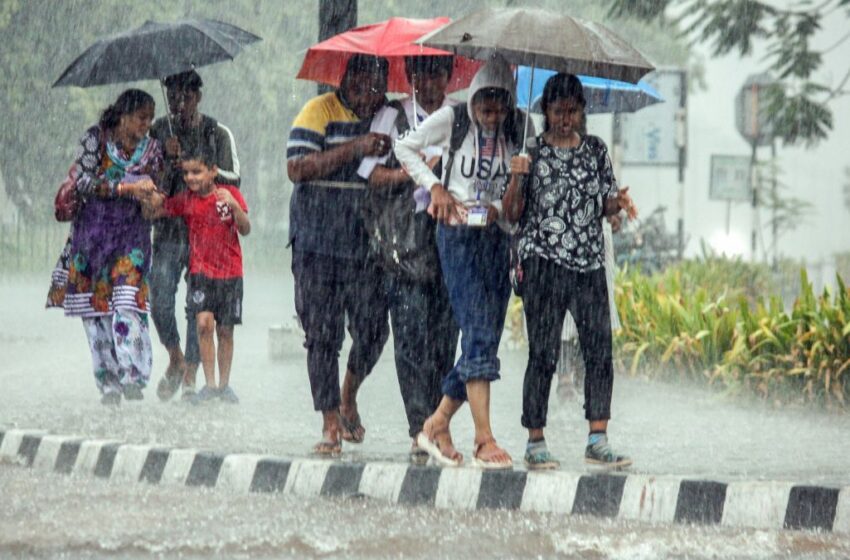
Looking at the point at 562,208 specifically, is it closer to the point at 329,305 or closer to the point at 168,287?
the point at 329,305

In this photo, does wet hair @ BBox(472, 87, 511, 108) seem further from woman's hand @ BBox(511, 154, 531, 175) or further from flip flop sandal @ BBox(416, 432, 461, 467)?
flip flop sandal @ BBox(416, 432, 461, 467)

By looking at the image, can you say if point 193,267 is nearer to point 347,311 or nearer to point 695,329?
point 347,311

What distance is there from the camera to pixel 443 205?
23.6 feet

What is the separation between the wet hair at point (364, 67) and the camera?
25.7ft

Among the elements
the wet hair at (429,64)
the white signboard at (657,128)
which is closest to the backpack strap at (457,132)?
the wet hair at (429,64)

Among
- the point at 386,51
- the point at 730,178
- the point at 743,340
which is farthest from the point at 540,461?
the point at 730,178

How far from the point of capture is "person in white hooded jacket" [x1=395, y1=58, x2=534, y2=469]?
731 cm

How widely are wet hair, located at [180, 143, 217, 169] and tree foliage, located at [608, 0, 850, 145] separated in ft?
19.5

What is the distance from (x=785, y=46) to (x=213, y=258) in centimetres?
632

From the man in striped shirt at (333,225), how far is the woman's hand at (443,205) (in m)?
0.55

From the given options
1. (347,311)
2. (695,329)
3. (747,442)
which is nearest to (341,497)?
(347,311)

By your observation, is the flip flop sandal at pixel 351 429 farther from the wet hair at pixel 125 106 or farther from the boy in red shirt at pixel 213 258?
the wet hair at pixel 125 106

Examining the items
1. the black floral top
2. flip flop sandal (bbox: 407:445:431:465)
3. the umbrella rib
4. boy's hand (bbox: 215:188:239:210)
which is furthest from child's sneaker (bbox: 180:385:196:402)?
the black floral top

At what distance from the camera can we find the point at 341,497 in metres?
7.34
